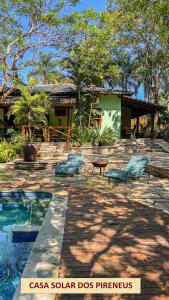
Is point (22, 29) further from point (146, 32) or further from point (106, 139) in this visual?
point (146, 32)

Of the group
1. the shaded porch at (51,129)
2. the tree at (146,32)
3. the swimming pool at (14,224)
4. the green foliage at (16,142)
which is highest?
the tree at (146,32)

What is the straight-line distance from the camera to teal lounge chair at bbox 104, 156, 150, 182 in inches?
502

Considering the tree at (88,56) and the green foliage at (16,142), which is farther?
the green foliage at (16,142)

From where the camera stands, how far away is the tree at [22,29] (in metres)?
14.9

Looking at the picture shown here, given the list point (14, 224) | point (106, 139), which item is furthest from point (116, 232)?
point (106, 139)

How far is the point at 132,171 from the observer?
43.2 ft

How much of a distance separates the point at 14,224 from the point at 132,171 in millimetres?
5855

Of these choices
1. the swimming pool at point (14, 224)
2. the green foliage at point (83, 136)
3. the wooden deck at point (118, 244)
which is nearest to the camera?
the wooden deck at point (118, 244)

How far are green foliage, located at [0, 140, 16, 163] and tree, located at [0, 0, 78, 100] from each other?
3.27 metres

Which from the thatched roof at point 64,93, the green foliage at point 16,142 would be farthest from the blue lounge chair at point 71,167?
the thatched roof at point 64,93

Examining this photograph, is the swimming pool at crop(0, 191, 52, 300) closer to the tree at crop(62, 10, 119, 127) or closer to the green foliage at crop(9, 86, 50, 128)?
the green foliage at crop(9, 86, 50, 128)

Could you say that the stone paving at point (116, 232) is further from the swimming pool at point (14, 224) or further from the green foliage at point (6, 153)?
the green foliage at point (6, 153)

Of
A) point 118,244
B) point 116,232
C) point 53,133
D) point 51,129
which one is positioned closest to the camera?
point 118,244

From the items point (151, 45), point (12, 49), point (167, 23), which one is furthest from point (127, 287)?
point (151, 45)
